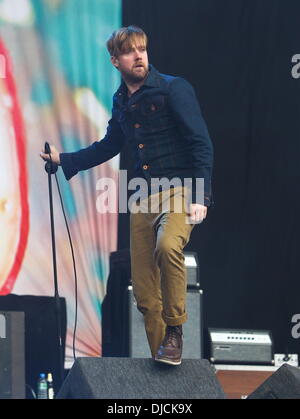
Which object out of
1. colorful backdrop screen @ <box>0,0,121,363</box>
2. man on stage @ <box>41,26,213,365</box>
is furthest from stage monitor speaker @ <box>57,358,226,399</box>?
colorful backdrop screen @ <box>0,0,121,363</box>

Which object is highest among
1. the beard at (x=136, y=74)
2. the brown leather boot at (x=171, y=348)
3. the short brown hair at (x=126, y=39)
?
the short brown hair at (x=126, y=39)

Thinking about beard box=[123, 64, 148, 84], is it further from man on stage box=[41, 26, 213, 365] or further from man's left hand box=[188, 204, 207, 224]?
man's left hand box=[188, 204, 207, 224]

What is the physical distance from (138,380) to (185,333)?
147 centimetres

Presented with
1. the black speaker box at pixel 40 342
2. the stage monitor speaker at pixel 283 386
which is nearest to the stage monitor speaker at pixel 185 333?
the black speaker box at pixel 40 342

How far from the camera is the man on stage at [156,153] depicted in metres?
3.85

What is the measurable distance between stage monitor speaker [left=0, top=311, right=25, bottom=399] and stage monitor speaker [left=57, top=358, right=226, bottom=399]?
34.6 inches

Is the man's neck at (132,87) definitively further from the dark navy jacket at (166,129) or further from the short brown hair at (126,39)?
the short brown hair at (126,39)

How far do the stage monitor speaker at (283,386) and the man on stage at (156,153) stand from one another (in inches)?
23.4

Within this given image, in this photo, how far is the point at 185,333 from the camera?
15.9 feet

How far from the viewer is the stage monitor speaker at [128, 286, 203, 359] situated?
15.8 ft

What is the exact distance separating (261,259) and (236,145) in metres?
0.72

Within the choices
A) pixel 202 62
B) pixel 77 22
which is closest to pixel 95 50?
pixel 77 22

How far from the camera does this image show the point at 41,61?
5633mm

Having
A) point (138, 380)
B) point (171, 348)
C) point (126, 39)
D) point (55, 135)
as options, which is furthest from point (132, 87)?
point (55, 135)
